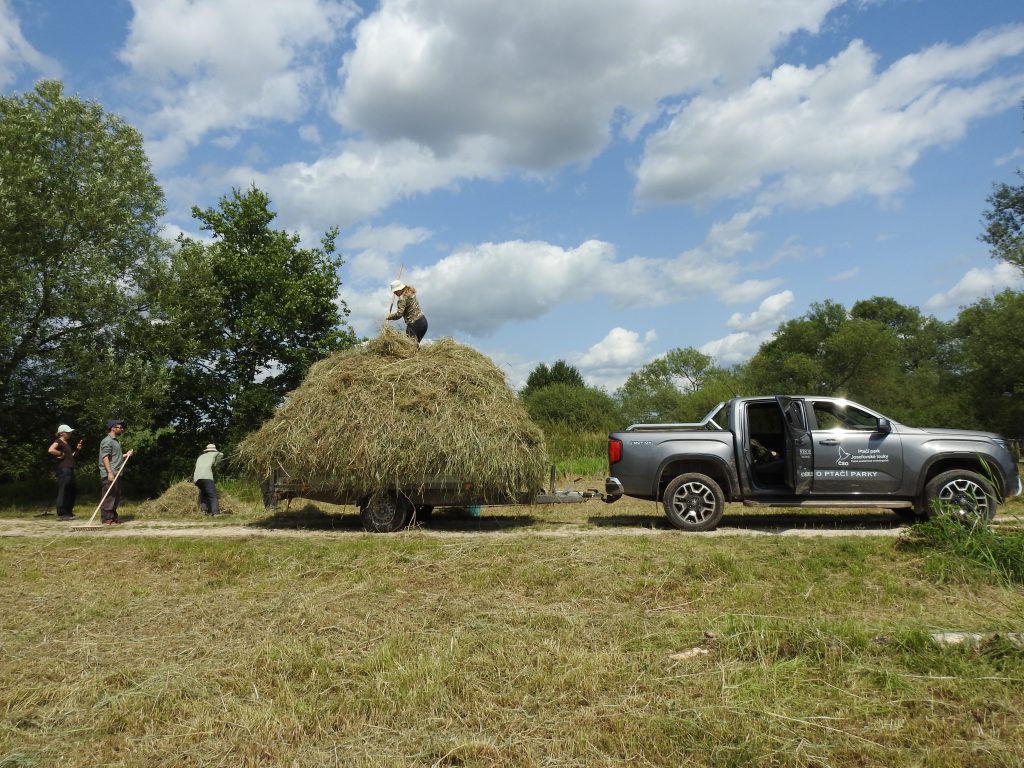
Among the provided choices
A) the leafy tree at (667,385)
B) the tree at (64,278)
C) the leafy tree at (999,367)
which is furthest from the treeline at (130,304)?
the leafy tree at (667,385)

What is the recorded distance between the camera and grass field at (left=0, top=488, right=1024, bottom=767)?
3.83 metres

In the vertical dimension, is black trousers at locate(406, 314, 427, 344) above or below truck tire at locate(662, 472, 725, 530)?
above

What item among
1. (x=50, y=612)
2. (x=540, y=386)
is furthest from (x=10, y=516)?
(x=540, y=386)

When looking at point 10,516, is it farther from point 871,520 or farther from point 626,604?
point 871,520

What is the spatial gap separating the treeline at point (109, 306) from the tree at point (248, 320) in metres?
0.06

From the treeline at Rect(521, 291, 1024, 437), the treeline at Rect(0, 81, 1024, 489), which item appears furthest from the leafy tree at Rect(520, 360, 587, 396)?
the treeline at Rect(0, 81, 1024, 489)

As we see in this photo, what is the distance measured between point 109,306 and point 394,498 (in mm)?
10962

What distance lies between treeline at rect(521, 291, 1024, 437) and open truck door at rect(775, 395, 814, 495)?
55.2 feet

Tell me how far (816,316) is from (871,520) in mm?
46835

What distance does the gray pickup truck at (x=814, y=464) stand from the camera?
9812 millimetres

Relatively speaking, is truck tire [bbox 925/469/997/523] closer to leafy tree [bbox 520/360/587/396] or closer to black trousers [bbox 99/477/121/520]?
black trousers [bbox 99/477/121/520]

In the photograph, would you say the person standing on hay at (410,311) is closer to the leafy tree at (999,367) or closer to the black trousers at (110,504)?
the black trousers at (110,504)

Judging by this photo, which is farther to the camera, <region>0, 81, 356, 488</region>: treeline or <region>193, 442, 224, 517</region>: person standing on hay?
<region>0, 81, 356, 488</region>: treeline

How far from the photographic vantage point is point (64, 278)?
1647cm
